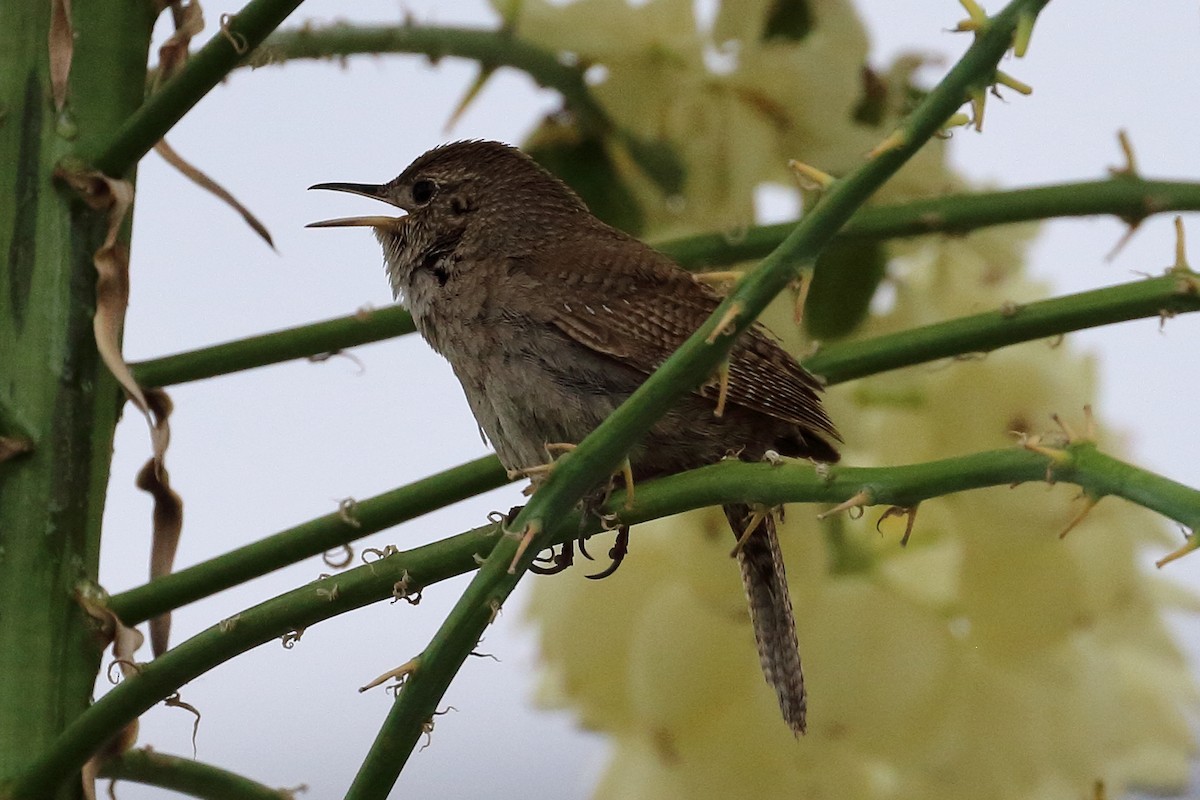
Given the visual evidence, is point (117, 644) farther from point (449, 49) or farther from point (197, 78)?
point (449, 49)

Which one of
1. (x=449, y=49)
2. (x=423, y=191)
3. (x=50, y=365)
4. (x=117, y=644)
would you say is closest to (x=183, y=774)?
(x=117, y=644)

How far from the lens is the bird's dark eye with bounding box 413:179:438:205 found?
157 cm

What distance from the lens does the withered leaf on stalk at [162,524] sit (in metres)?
1.02

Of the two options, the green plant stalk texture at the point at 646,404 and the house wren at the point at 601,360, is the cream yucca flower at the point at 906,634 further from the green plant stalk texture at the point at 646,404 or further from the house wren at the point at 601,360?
the green plant stalk texture at the point at 646,404

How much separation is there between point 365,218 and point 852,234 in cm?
56

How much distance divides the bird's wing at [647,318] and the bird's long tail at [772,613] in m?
0.10

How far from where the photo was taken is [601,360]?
4.17 feet

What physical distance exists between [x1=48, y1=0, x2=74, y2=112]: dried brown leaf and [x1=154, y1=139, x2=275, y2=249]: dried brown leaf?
8 centimetres

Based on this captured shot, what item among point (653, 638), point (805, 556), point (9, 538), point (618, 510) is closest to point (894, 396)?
point (805, 556)

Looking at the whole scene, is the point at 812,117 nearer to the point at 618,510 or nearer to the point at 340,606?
the point at 618,510

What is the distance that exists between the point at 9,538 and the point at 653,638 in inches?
19.3

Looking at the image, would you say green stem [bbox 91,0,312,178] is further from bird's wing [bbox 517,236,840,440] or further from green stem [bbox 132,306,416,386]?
bird's wing [bbox 517,236,840,440]

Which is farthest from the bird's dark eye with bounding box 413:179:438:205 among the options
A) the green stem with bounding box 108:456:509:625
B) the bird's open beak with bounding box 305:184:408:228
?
the green stem with bounding box 108:456:509:625

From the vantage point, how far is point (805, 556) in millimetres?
1223
